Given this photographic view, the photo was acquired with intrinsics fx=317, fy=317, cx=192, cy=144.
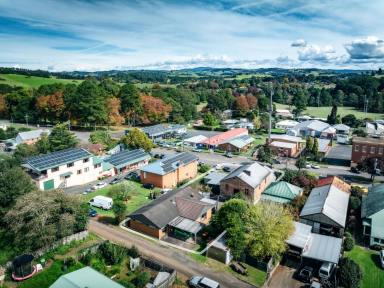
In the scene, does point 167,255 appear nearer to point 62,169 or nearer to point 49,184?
point 49,184

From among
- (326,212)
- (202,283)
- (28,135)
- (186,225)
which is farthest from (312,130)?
(28,135)

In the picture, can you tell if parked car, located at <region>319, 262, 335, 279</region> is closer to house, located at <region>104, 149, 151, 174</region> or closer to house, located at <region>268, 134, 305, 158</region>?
house, located at <region>104, 149, 151, 174</region>

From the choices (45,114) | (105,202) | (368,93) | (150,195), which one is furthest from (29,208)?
(368,93)

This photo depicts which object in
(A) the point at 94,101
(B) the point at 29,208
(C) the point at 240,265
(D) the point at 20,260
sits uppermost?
(A) the point at 94,101

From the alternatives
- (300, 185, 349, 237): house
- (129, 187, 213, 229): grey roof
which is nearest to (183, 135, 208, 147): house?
(129, 187, 213, 229): grey roof

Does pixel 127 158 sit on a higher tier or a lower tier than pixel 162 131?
lower

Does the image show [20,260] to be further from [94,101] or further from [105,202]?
[94,101]

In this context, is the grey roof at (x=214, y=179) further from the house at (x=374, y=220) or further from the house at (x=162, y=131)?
the house at (x=162, y=131)
